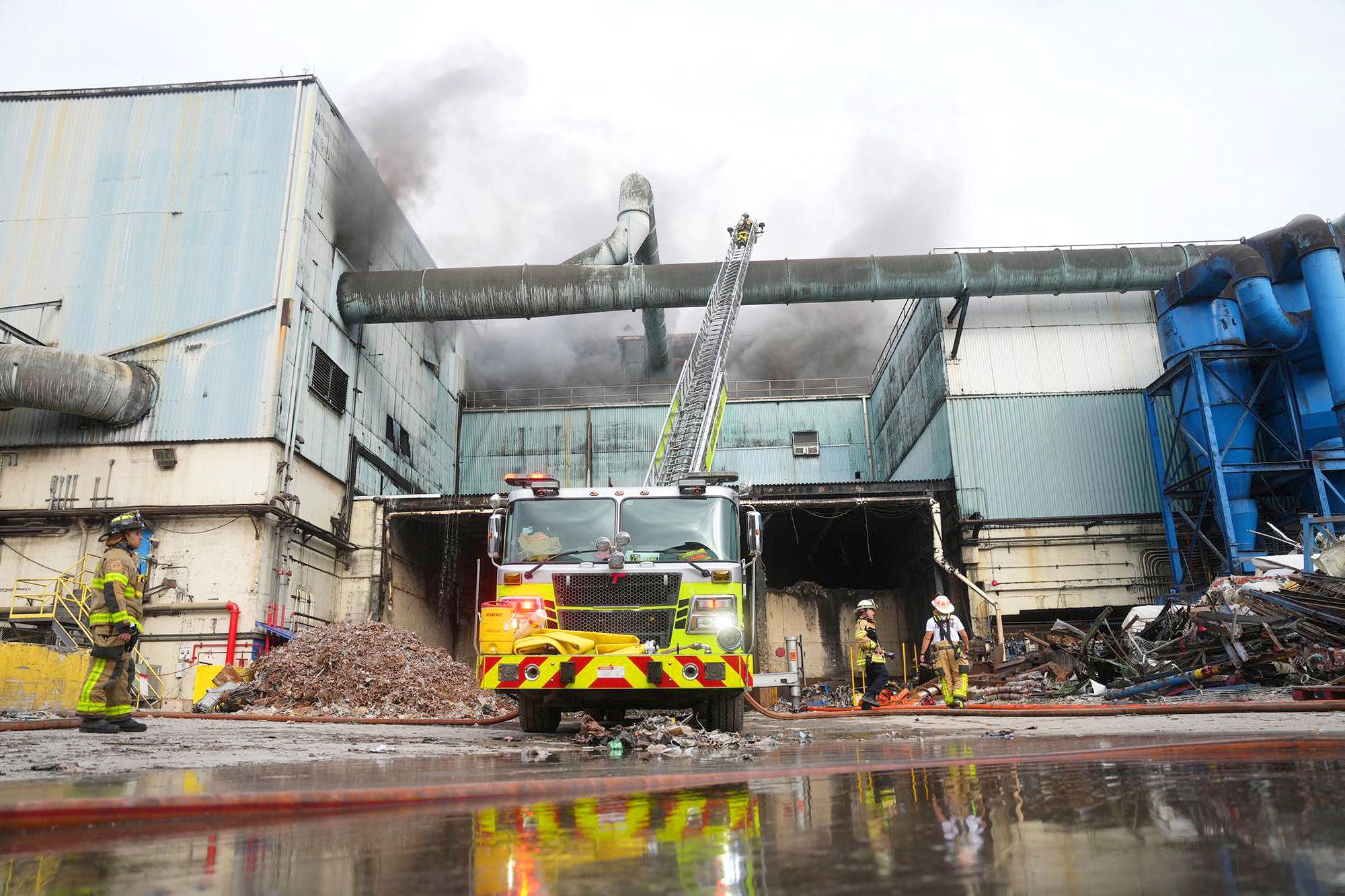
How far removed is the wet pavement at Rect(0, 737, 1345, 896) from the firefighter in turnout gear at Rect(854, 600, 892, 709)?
8.61 m

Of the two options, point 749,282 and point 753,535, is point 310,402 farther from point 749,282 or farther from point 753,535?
point 753,535

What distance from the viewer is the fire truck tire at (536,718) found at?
8898 millimetres

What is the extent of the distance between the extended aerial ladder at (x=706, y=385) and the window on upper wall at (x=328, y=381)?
8594mm

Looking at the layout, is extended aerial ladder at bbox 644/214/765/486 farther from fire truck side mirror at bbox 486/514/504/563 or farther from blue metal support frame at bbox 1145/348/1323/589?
blue metal support frame at bbox 1145/348/1323/589

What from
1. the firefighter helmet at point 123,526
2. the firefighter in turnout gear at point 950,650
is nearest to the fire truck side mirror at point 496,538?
the firefighter helmet at point 123,526

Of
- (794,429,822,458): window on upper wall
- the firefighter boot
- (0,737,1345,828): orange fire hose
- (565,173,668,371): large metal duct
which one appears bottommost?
(0,737,1345,828): orange fire hose

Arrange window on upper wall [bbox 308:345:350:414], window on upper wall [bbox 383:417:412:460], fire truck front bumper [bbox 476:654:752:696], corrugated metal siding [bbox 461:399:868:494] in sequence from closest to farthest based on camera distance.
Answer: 1. fire truck front bumper [bbox 476:654:752:696]
2. window on upper wall [bbox 308:345:350:414]
3. window on upper wall [bbox 383:417:412:460]
4. corrugated metal siding [bbox 461:399:868:494]

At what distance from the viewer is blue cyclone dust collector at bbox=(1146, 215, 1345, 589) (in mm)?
19016

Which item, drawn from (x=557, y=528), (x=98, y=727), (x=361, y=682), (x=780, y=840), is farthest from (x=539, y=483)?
(x=780, y=840)

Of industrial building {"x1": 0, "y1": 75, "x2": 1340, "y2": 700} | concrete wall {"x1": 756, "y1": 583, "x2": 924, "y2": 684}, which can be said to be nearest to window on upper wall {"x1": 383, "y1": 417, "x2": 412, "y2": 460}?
industrial building {"x1": 0, "y1": 75, "x2": 1340, "y2": 700}

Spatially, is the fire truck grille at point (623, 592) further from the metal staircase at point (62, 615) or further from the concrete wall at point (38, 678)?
the metal staircase at point (62, 615)

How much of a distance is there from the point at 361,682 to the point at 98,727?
531 cm

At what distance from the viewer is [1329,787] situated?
308cm

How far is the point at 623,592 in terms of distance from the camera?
809cm
